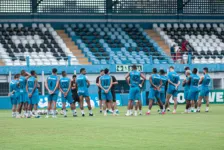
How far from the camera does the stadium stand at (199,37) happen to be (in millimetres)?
51344

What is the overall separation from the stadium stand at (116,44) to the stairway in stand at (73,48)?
27 centimetres

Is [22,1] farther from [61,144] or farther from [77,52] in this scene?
[61,144]

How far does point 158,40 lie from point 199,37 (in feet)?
10.6

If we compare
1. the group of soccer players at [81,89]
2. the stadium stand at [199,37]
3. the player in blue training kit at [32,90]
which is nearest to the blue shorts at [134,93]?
the group of soccer players at [81,89]

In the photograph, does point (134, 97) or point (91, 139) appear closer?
point (91, 139)

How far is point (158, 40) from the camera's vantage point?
53469mm

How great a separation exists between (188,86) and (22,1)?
79.0 ft

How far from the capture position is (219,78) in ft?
156

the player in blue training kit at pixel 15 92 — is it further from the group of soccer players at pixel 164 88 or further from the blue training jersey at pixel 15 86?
the group of soccer players at pixel 164 88

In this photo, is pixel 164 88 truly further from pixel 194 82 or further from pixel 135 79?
pixel 135 79

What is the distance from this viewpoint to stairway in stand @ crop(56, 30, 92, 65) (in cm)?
4734

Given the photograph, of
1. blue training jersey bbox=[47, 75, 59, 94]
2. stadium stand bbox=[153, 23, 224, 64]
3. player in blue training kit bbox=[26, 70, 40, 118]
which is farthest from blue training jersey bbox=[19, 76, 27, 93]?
stadium stand bbox=[153, 23, 224, 64]

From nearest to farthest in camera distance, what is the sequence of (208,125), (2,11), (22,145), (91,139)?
(22,145)
(91,139)
(208,125)
(2,11)

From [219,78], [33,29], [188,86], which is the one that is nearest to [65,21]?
[33,29]
